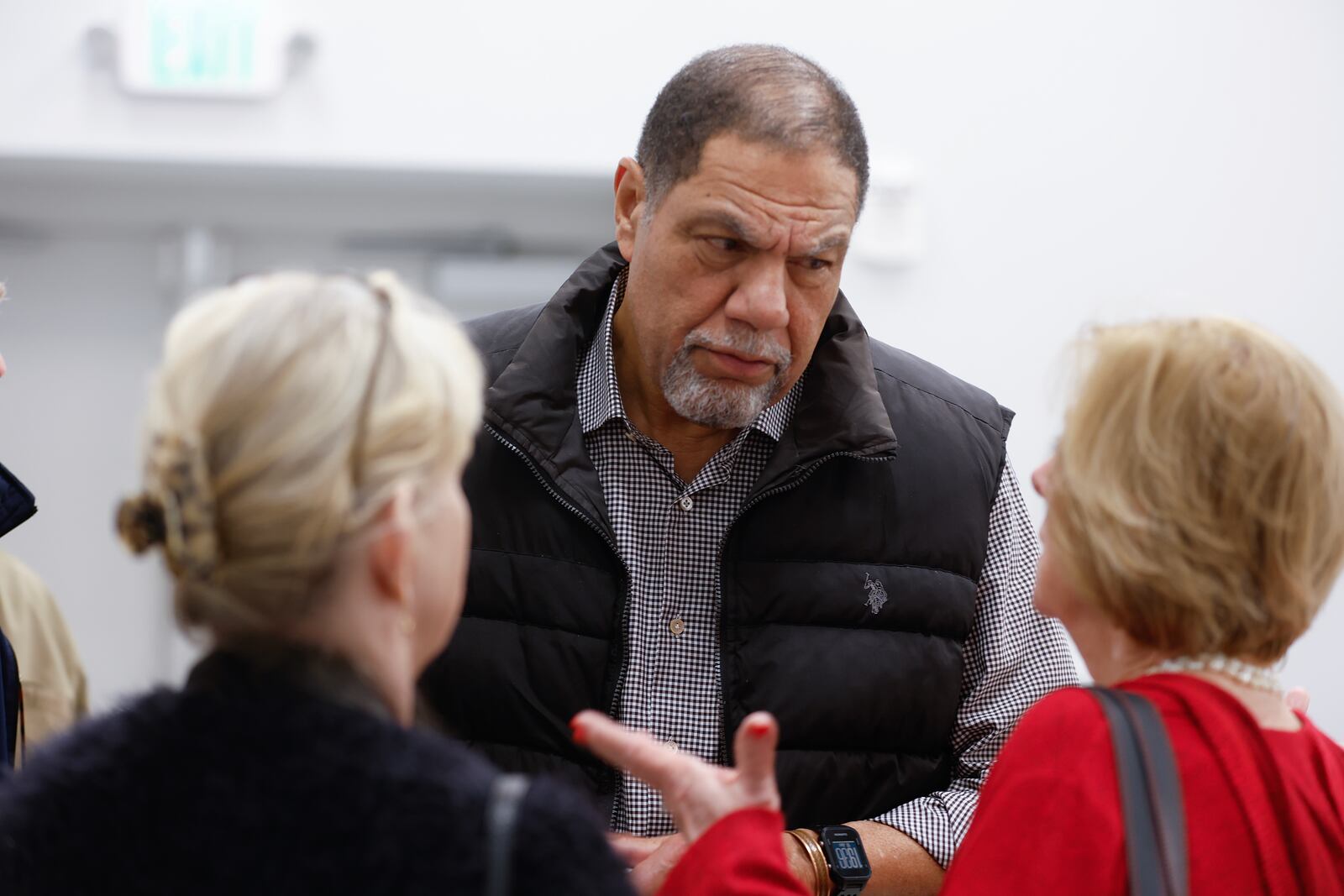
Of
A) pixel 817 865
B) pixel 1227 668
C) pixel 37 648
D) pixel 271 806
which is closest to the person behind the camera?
pixel 271 806

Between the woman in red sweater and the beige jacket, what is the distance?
1.32 m

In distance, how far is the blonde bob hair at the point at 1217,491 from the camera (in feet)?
3.54

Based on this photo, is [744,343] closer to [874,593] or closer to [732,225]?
[732,225]

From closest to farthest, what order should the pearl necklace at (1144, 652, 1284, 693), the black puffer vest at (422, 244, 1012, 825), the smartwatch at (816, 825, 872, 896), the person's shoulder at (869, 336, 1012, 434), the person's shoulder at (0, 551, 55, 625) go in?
the pearl necklace at (1144, 652, 1284, 693), the smartwatch at (816, 825, 872, 896), the black puffer vest at (422, 244, 1012, 825), the person's shoulder at (869, 336, 1012, 434), the person's shoulder at (0, 551, 55, 625)

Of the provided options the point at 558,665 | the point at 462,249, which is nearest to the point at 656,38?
the point at 462,249

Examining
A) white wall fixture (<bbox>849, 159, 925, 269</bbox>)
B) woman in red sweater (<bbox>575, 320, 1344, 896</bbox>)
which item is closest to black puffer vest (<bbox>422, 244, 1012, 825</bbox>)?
woman in red sweater (<bbox>575, 320, 1344, 896</bbox>)

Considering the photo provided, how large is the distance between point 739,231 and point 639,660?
51cm

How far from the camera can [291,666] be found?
35.3 inches

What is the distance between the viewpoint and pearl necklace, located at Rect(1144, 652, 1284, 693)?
1111 millimetres

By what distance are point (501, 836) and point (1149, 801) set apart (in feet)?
1.57

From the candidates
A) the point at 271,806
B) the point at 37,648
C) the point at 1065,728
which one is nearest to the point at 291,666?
the point at 271,806

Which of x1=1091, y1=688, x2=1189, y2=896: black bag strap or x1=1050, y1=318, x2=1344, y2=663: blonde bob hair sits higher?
x1=1050, y1=318, x2=1344, y2=663: blonde bob hair

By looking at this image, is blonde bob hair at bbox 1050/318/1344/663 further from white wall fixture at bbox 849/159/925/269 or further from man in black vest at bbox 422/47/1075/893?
white wall fixture at bbox 849/159/925/269

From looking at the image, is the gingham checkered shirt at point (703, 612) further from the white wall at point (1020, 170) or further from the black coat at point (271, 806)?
the white wall at point (1020, 170)
